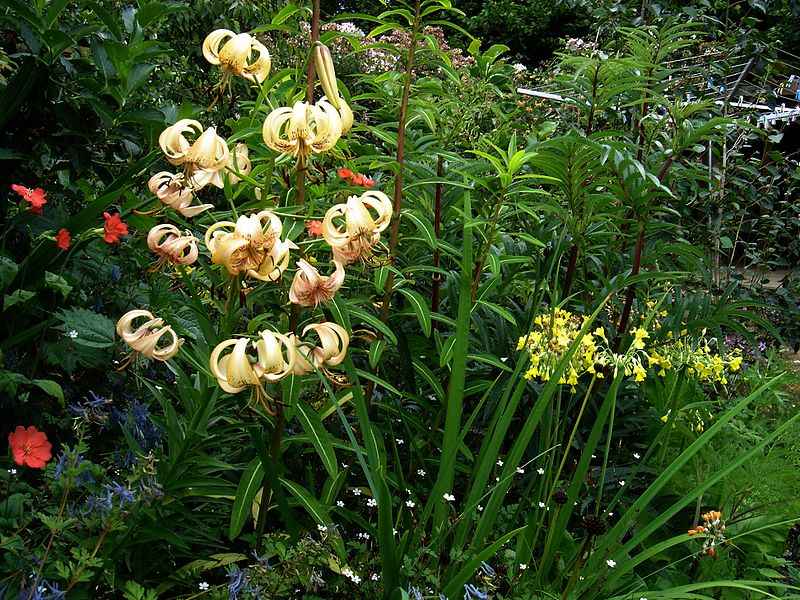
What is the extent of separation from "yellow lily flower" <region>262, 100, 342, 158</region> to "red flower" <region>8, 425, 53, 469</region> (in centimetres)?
78

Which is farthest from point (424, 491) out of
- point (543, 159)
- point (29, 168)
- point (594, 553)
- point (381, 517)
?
point (29, 168)

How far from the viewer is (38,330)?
1952mm

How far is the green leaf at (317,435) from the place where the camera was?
175cm

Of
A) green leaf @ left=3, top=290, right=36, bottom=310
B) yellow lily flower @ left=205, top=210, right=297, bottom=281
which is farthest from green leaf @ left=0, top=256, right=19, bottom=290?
yellow lily flower @ left=205, top=210, right=297, bottom=281

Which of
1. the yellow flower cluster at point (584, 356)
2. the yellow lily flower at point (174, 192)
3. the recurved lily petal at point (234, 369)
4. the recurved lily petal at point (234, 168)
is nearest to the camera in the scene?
the recurved lily petal at point (234, 369)

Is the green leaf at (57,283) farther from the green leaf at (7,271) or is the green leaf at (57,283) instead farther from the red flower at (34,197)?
the red flower at (34,197)

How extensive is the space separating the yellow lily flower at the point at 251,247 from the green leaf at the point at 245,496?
0.58 metres

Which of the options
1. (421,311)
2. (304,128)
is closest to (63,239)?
(304,128)

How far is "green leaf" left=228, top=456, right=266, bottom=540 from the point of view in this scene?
68.1 inches

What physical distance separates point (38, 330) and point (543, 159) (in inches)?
61.0

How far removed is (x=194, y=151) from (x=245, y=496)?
781 mm

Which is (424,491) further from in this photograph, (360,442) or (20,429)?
(20,429)

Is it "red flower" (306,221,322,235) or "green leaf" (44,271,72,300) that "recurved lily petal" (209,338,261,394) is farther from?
"green leaf" (44,271,72,300)

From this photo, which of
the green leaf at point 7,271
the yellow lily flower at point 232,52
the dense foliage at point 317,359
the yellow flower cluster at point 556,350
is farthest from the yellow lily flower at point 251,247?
the yellow flower cluster at point 556,350
